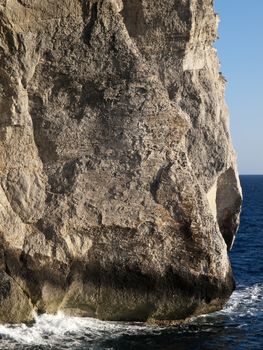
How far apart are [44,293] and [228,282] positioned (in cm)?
672

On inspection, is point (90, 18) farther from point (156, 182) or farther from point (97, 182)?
point (156, 182)

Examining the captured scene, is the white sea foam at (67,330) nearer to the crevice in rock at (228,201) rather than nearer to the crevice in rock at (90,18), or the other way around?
the crevice in rock at (228,201)

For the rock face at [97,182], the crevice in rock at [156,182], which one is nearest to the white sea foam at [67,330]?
the rock face at [97,182]

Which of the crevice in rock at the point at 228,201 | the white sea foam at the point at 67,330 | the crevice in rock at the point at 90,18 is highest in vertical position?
the crevice in rock at the point at 90,18

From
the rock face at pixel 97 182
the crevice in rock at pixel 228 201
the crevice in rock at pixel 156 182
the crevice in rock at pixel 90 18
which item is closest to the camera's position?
the rock face at pixel 97 182

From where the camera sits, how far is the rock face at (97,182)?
2094 centimetres

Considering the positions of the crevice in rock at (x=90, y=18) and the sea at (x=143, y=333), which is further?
the crevice in rock at (x=90, y=18)

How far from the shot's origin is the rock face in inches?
824

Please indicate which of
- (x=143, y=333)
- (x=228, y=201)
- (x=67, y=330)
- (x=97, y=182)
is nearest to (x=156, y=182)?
(x=97, y=182)

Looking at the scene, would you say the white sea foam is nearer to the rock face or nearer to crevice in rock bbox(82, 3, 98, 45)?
the rock face

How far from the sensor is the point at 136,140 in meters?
21.7

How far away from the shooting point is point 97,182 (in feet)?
70.5

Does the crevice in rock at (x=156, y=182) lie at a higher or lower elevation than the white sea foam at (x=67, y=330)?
higher

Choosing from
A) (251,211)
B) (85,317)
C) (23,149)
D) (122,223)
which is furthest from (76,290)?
(251,211)
